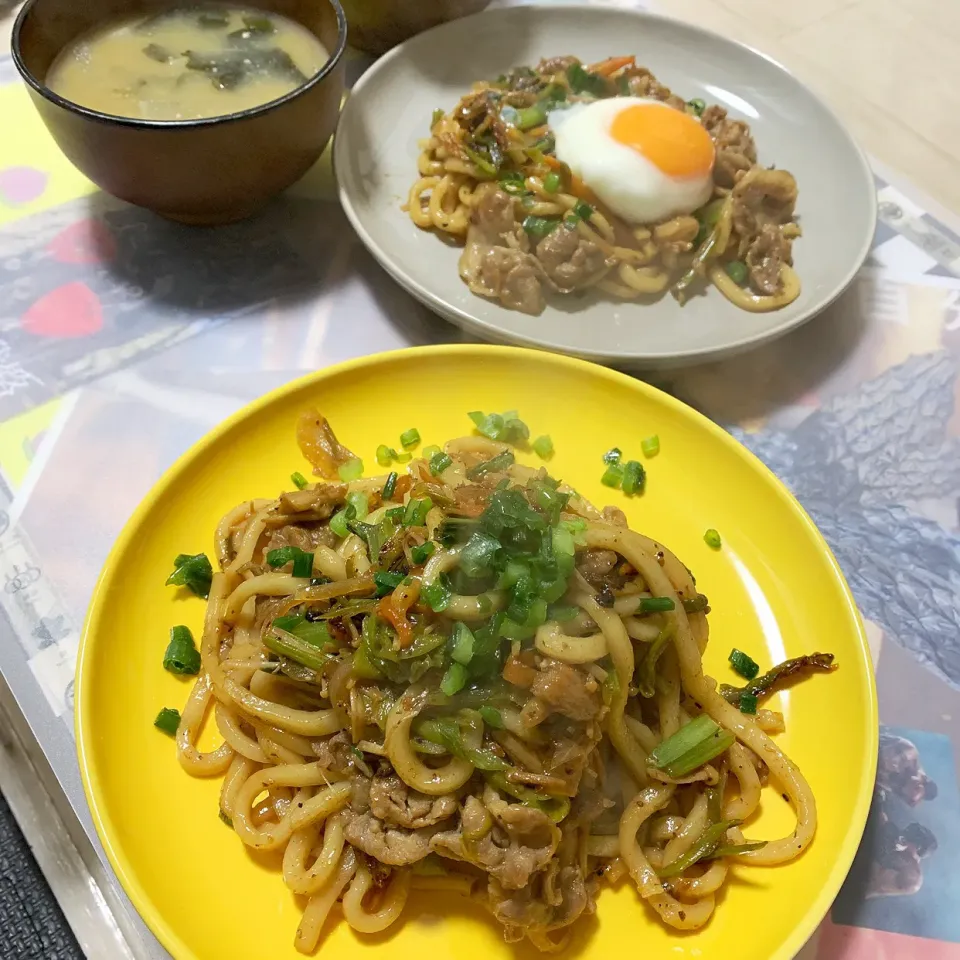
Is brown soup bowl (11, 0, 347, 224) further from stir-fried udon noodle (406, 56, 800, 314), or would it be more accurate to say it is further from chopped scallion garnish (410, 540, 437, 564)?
chopped scallion garnish (410, 540, 437, 564)

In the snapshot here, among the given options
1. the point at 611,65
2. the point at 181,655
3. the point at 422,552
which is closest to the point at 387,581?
the point at 422,552

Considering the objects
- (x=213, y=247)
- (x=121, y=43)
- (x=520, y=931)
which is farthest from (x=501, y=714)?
(x=121, y=43)

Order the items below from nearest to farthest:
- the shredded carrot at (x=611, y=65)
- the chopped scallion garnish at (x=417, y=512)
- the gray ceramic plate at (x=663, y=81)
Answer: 1. the chopped scallion garnish at (x=417, y=512)
2. the gray ceramic plate at (x=663, y=81)
3. the shredded carrot at (x=611, y=65)

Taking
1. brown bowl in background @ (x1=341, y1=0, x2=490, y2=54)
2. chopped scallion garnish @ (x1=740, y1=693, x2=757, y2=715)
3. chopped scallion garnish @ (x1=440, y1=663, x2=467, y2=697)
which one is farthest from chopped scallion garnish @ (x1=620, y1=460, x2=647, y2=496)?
brown bowl in background @ (x1=341, y1=0, x2=490, y2=54)

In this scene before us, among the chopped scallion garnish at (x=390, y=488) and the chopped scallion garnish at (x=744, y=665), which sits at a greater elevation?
the chopped scallion garnish at (x=390, y=488)

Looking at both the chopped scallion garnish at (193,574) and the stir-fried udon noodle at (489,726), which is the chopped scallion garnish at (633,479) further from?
the chopped scallion garnish at (193,574)

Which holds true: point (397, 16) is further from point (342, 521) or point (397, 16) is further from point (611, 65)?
point (342, 521)

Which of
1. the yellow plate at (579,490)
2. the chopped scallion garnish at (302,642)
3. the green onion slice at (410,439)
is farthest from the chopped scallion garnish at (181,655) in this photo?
the green onion slice at (410,439)
